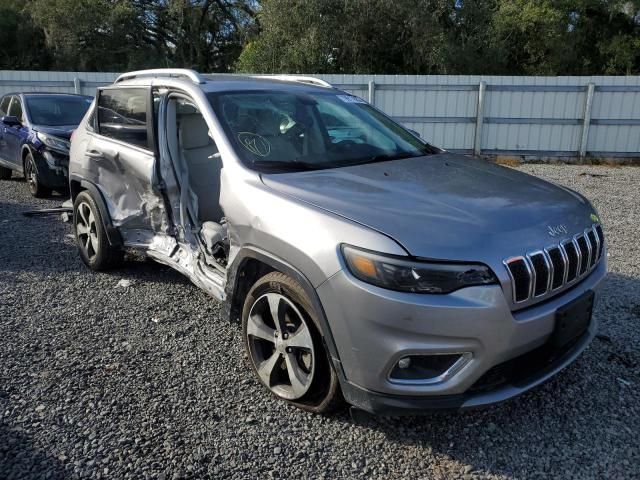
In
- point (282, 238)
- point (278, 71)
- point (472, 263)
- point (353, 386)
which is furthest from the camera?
point (278, 71)

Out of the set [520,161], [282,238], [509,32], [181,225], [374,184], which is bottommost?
[520,161]

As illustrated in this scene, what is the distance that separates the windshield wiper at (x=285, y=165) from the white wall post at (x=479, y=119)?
35.1 ft

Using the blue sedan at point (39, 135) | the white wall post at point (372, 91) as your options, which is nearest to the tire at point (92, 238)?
the blue sedan at point (39, 135)

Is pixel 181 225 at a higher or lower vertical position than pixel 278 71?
lower

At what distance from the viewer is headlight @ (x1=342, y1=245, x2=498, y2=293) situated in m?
2.20

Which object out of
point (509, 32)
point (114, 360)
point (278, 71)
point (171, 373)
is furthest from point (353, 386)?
point (509, 32)

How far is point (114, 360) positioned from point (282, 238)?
157cm

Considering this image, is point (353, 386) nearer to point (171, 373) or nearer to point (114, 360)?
point (171, 373)

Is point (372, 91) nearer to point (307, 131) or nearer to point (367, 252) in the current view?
point (307, 131)

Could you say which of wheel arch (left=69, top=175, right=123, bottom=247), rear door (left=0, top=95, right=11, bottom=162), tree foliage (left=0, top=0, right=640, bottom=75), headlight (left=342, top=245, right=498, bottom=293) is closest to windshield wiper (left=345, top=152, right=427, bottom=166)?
headlight (left=342, top=245, right=498, bottom=293)

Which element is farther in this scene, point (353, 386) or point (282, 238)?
point (282, 238)

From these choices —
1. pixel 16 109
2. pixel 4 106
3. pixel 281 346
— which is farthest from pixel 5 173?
pixel 281 346

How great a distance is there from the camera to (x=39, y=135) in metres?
7.78

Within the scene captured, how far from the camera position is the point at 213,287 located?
342cm
